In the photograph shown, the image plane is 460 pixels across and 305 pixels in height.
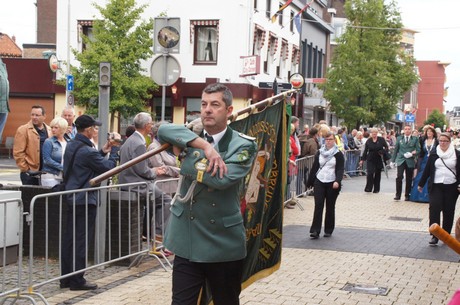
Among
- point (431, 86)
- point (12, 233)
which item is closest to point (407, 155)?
point (12, 233)

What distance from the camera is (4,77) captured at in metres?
8.18

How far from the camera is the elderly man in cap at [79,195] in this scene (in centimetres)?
732

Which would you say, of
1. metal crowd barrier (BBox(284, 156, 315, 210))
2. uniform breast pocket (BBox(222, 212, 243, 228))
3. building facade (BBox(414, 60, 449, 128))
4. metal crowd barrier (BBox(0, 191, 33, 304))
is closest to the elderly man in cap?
metal crowd barrier (BBox(0, 191, 33, 304))

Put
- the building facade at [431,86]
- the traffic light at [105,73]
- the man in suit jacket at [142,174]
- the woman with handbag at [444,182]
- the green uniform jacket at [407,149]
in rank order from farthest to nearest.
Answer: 1. the building facade at [431,86]
2. the green uniform jacket at [407,149]
3. the woman with handbag at [444,182]
4. the man in suit jacket at [142,174]
5. the traffic light at [105,73]

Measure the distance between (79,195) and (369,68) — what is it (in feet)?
108

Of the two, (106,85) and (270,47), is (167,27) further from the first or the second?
(270,47)

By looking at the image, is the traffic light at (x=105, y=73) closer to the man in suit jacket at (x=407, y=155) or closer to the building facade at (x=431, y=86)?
the man in suit jacket at (x=407, y=155)

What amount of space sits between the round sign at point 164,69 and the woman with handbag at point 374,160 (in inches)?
366

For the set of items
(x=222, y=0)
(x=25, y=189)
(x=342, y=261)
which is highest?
(x=222, y=0)

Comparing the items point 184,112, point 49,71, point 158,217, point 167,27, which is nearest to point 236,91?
point 184,112

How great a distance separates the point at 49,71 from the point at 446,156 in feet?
87.8

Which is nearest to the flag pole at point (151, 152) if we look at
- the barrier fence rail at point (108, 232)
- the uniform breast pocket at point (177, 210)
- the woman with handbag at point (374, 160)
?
the uniform breast pocket at point (177, 210)

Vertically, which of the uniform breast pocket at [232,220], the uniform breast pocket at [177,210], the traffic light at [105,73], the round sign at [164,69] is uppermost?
the round sign at [164,69]

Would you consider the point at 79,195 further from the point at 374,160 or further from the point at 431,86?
the point at 431,86
